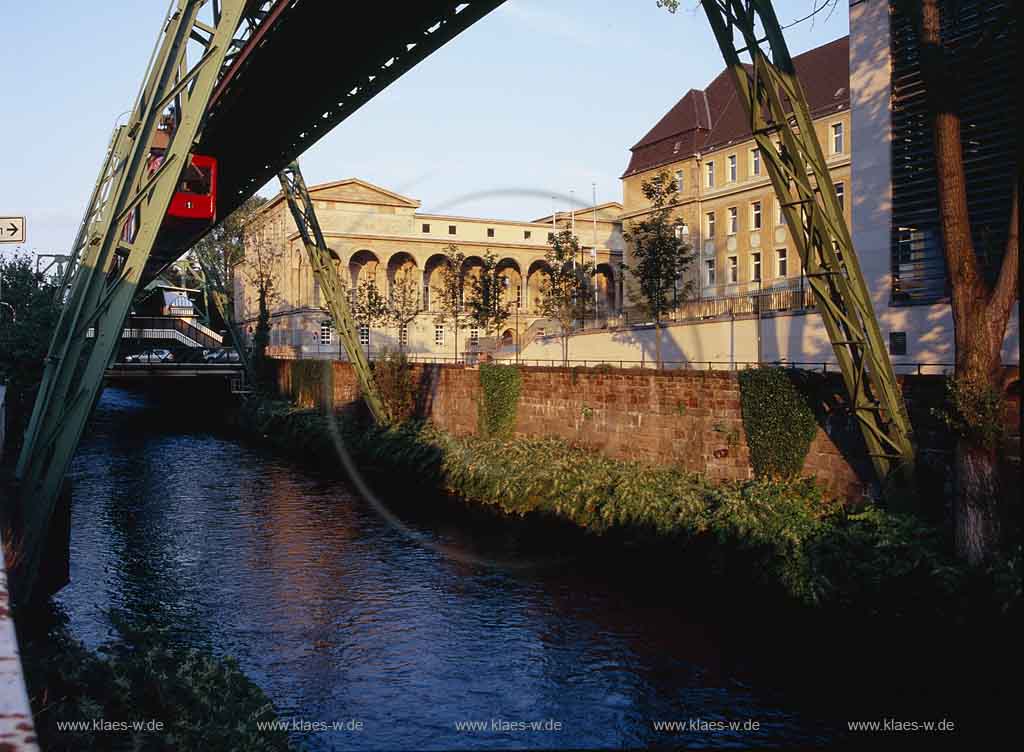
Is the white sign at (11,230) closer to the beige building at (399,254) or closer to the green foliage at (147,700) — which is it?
the green foliage at (147,700)

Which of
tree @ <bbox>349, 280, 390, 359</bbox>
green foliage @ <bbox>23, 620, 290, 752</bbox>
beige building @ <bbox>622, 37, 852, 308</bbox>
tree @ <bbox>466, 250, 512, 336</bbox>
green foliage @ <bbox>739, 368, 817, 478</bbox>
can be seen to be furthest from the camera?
tree @ <bbox>349, 280, 390, 359</bbox>

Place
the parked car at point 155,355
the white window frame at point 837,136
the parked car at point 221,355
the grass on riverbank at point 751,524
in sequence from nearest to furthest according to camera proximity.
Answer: the grass on riverbank at point 751,524 → the white window frame at point 837,136 → the parked car at point 221,355 → the parked car at point 155,355

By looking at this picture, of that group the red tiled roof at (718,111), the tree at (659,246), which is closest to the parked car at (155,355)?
the red tiled roof at (718,111)

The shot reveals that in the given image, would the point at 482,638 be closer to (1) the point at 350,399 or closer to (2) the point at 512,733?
(2) the point at 512,733

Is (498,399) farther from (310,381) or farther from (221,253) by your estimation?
(221,253)

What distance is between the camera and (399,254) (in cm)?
7156

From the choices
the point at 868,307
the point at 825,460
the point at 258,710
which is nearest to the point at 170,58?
the point at 258,710

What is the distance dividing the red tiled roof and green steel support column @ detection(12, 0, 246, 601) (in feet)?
128

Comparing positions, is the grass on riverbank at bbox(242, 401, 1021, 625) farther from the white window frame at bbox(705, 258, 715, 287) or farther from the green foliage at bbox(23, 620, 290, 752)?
the white window frame at bbox(705, 258, 715, 287)

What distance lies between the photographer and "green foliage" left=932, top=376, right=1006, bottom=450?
1206 cm

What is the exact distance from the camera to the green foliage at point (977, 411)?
12.1 meters

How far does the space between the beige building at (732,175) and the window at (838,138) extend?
1.9 inches

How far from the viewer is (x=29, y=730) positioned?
224cm

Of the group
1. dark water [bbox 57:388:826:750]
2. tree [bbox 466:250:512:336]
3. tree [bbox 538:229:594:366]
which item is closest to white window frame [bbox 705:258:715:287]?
tree [bbox 538:229:594:366]
